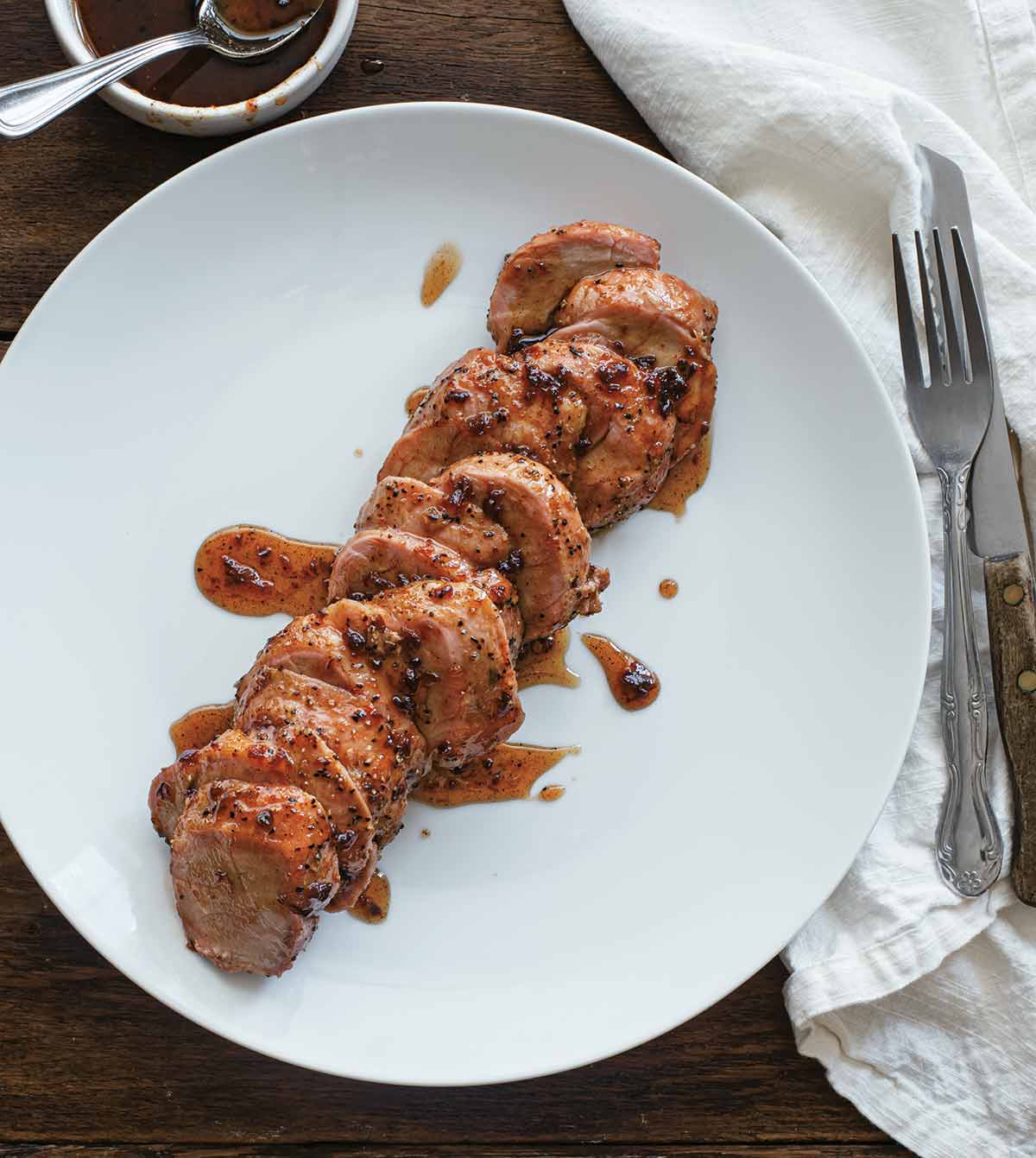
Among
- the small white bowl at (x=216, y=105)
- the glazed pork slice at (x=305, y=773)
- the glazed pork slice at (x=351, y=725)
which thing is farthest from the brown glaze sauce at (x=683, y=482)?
the small white bowl at (x=216, y=105)

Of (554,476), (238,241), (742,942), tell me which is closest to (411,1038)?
(742,942)

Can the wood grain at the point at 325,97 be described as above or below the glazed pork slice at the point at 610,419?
above

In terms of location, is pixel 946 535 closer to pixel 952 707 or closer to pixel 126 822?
pixel 952 707

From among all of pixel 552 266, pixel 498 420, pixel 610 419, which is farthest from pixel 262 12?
pixel 610 419

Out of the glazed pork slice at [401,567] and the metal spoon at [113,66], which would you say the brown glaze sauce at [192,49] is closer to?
the metal spoon at [113,66]

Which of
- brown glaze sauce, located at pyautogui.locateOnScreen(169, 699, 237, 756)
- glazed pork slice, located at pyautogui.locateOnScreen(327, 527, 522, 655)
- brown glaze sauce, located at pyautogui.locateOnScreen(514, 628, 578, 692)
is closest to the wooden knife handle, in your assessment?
brown glaze sauce, located at pyautogui.locateOnScreen(514, 628, 578, 692)
